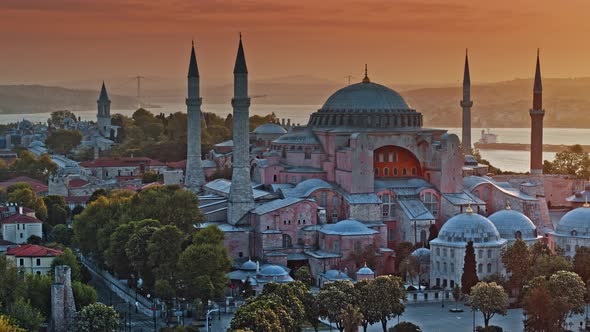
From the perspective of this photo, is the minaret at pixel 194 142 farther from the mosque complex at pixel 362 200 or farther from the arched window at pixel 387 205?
the arched window at pixel 387 205

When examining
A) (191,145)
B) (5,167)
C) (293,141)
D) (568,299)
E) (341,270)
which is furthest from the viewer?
(5,167)

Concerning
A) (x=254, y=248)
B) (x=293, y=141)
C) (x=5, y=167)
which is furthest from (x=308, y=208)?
(x=5, y=167)

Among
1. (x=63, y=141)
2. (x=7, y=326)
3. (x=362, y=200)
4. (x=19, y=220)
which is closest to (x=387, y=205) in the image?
(x=362, y=200)

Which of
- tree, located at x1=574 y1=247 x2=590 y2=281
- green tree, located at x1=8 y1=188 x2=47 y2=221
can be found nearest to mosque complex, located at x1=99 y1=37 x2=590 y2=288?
tree, located at x1=574 y1=247 x2=590 y2=281

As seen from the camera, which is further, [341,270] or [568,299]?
[341,270]

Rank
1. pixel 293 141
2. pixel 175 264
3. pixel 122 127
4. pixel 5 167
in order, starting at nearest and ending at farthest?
pixel 175 264 < pixel 293 141 < pixel 5 167 < pixel 122 127

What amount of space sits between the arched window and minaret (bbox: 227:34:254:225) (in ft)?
16.1

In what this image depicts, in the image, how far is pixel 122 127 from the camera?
10119 cm

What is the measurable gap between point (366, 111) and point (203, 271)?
13.9 metres

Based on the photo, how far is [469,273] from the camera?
3672 cm

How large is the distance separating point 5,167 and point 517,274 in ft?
153

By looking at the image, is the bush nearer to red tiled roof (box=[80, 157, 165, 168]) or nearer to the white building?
the white building

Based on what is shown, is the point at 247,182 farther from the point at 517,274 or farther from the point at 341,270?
the point at 517,274

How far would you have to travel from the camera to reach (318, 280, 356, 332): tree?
30.3m
